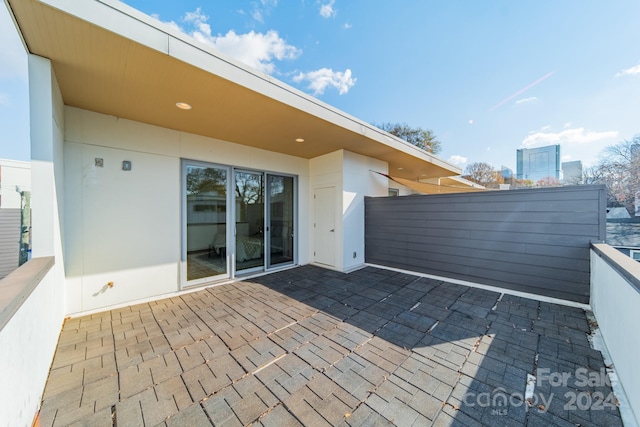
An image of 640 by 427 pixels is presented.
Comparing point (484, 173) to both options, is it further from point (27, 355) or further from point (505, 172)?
point (27, 355)

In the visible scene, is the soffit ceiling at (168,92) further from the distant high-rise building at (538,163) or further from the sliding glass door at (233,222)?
the distant high-rise building at (538,163)

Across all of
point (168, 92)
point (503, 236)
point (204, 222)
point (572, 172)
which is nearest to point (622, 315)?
point (503, 236)

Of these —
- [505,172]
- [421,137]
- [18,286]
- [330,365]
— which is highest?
[421,137]

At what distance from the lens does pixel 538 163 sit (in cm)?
2108

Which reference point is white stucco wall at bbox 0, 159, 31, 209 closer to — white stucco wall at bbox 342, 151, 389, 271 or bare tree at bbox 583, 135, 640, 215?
white stucco wall at bbox 342, 151, 389, 271

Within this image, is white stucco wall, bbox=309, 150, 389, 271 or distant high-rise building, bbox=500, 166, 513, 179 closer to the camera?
white stucco wall, bbox=309, 150, 389, 271

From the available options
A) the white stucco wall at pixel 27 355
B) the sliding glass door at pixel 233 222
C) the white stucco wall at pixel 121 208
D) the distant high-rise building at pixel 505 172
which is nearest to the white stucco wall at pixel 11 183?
the white stucco wall at pixel 121 208

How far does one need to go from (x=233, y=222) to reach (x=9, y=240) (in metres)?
2.63

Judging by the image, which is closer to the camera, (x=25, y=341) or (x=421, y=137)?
(x=25, y=341)

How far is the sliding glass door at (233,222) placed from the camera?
4105mm

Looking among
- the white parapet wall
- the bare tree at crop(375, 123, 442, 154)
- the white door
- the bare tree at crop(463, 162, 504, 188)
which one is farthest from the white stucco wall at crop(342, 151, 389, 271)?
the bare tree at crop(463, 162, 504, 188)

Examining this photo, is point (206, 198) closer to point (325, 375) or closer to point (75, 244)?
point (75, 244)

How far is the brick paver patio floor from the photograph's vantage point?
1.57 meters

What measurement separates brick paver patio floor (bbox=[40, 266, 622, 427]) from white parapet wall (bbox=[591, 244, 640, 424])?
15cm
